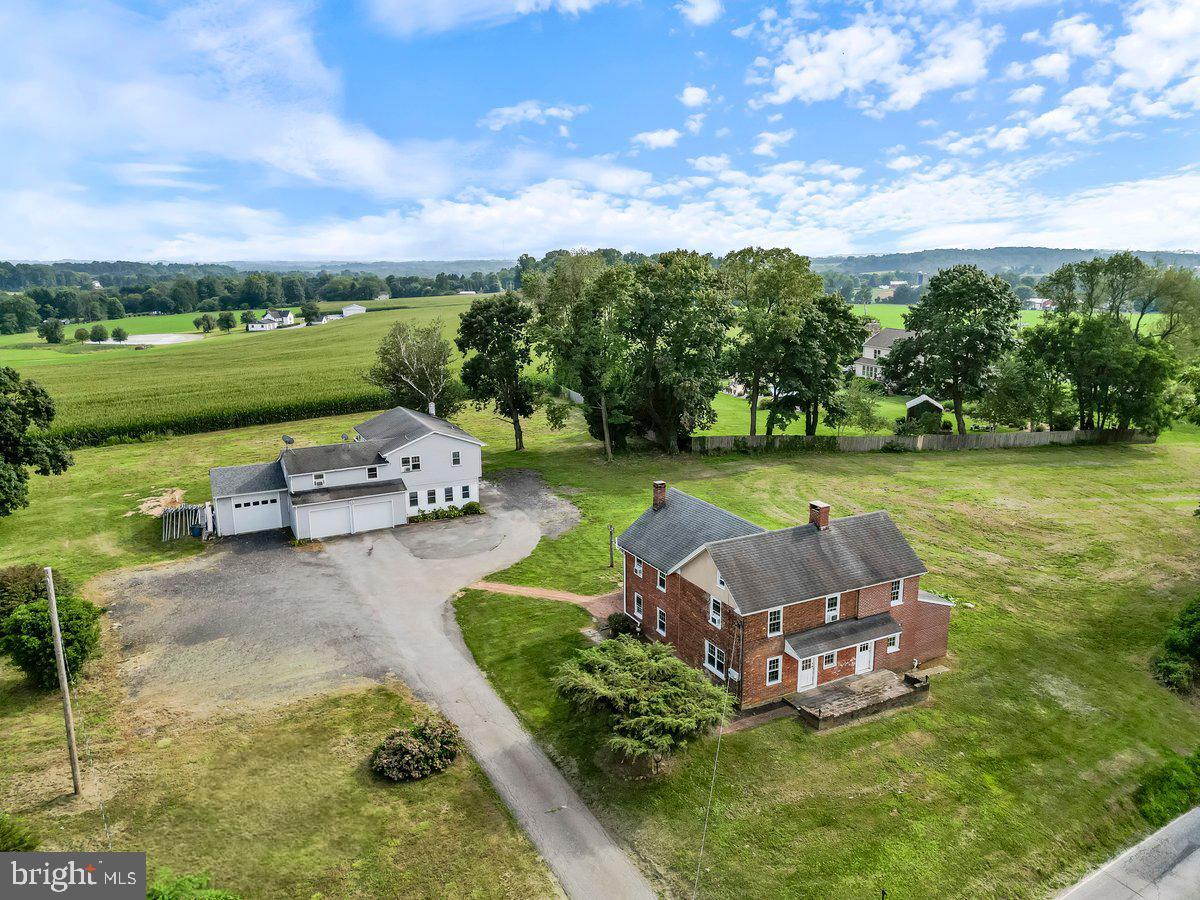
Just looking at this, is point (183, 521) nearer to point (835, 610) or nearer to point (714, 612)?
point (714, 612)

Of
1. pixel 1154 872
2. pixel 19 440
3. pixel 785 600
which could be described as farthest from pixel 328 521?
pixel 1154 872

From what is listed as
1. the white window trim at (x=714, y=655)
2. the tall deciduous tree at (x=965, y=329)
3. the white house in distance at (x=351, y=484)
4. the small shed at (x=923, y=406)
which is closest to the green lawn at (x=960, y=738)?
the white window trim at (x=714, y=655)

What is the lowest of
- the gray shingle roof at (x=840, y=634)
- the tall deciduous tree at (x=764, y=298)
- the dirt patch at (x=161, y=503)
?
the gray shingle roof at (x=840, y=634)

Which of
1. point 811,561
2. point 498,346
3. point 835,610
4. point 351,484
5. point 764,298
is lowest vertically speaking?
point 835,610

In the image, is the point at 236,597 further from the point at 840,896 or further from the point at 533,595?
the point at 840,896

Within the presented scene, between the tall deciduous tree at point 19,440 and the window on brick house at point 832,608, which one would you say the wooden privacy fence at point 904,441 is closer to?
the window on brick house at point 832,608

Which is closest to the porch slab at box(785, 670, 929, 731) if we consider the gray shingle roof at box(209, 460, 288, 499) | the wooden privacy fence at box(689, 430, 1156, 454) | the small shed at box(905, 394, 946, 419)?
the gray shingle roof at box(209, 460, 288, 499)
